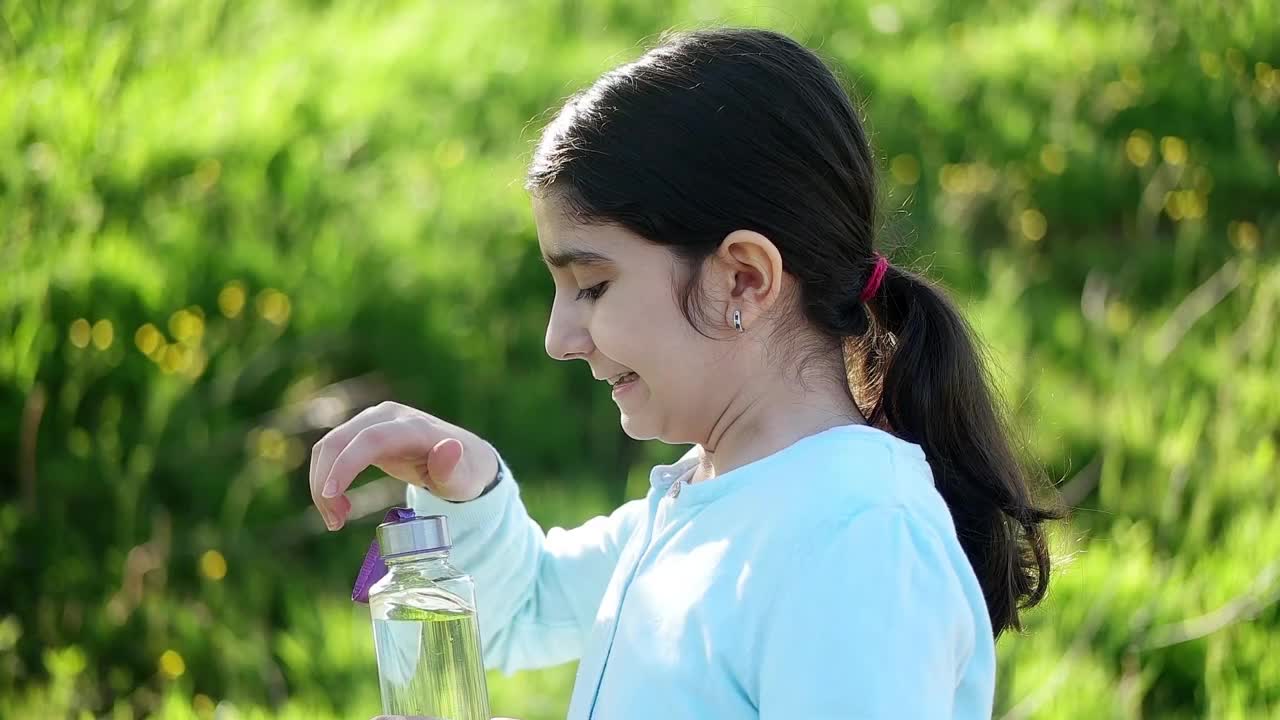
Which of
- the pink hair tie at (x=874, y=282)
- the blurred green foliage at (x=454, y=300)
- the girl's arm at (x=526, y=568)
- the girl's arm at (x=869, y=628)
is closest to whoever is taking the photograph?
the girl's arm at (x=869, y=628)

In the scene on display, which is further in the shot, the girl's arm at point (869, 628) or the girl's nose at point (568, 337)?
the girl's nose at point (568, 337)

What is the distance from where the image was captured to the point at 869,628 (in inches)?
38.4

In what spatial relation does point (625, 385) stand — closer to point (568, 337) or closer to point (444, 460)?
point (568, 337)

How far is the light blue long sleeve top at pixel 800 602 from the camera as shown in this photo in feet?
3.20

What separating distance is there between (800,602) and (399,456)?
503 mm

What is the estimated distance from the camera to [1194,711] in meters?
2.04

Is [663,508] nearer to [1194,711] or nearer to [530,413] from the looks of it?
[1194,711]

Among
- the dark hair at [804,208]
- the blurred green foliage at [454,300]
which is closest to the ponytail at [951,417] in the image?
the dark hair at [804,208]

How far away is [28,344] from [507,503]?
4.44ft

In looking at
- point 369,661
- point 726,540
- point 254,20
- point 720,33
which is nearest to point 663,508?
point 726,540

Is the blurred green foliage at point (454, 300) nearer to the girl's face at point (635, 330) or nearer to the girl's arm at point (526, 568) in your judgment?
the girl's arm at point (526, 568)

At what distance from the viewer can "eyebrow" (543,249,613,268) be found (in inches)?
46.7

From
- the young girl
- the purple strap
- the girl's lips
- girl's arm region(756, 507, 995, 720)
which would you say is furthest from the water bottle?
girl's arm region(756, 507, 995, 720)

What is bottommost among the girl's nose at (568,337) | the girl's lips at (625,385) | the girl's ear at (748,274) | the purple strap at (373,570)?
the purple strap at (373,570)
